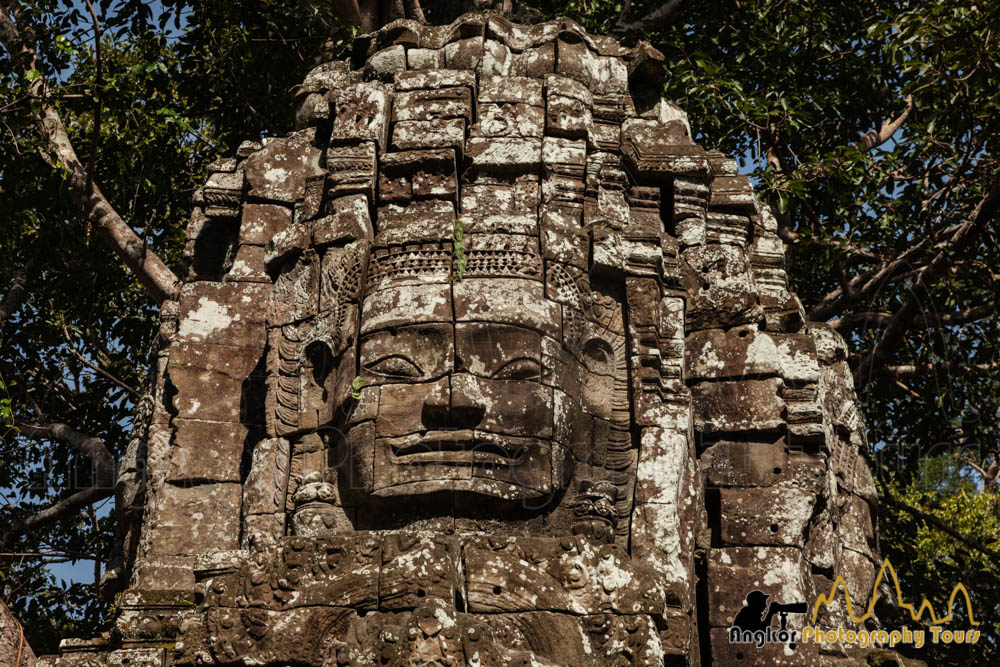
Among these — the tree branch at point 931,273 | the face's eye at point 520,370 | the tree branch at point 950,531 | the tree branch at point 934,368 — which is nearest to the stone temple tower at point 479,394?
the face's eye at point 520,370

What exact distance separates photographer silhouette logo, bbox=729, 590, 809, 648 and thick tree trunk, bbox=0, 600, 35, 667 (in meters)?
4.75

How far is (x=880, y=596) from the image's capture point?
13.1 metres

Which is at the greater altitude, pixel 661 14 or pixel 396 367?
pixel 661 14

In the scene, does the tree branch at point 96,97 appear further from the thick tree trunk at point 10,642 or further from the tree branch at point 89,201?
the thick tree trunk at point 10,642

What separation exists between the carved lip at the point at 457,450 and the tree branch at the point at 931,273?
846 centimetres

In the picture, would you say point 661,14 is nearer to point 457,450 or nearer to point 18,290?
point 18,290

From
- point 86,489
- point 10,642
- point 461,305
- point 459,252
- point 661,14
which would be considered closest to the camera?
point 461,305

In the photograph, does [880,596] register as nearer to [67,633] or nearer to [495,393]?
[495,393]

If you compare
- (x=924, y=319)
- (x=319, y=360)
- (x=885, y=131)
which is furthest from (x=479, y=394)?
(x=885, y=131)

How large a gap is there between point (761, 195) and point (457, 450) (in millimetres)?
8241

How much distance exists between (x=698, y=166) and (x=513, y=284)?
2.23m

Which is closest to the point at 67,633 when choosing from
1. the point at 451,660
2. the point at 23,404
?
the point at 23,404

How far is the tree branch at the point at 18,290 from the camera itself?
16806 mm

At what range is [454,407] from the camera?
8898mm
